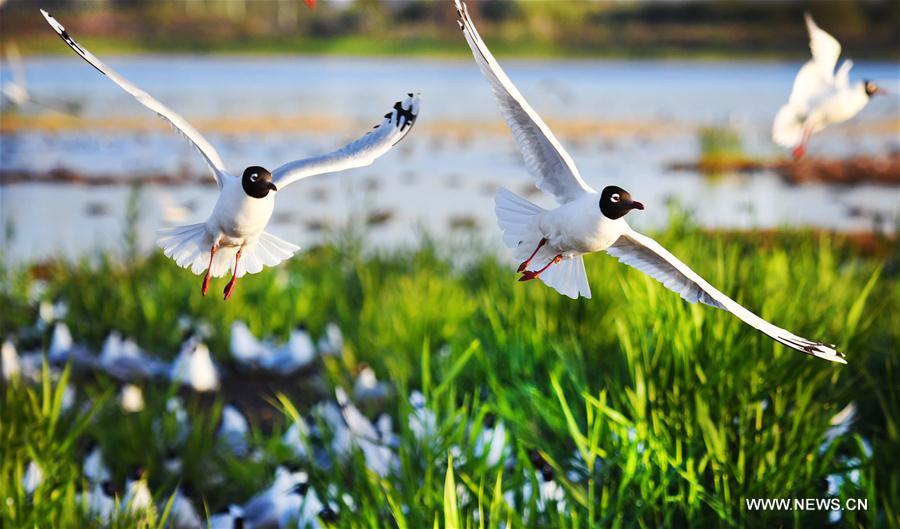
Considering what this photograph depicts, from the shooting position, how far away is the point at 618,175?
10844 millimetres

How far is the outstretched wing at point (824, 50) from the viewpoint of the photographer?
4.52ft

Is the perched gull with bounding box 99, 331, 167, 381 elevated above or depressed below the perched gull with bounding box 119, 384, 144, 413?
above

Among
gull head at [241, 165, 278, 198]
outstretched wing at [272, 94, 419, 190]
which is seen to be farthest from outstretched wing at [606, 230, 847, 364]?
gull head at [241, 165, 278, 198]

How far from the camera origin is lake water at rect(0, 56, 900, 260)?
286 inches

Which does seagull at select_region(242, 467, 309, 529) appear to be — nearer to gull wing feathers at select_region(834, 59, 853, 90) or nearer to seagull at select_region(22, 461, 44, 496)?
seagull at select_region(22, 461, 44, 496)

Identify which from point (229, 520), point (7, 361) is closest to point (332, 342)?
point (7, 361)

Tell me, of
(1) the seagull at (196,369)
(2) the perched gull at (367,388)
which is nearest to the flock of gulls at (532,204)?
(2) the perched gull at (367,388)

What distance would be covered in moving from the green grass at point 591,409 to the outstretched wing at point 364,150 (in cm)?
74

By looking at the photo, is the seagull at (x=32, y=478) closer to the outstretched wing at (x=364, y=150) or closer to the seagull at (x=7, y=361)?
the seagull at (x=7, y=361)

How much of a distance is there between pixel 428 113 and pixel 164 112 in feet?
56.4

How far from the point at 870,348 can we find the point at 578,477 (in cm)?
95

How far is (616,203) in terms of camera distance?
0.87m

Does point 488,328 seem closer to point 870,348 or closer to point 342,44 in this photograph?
point 870,348

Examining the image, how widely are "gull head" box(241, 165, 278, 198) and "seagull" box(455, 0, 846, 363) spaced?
0.20 meters
